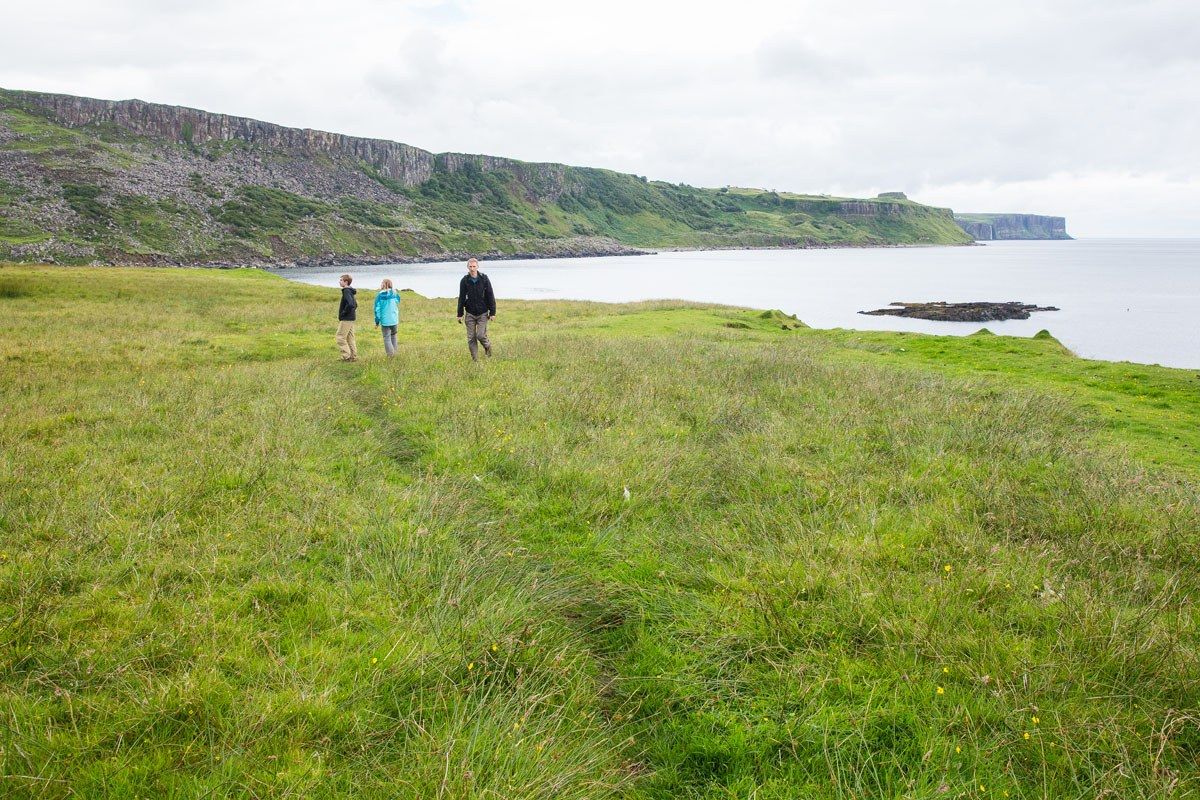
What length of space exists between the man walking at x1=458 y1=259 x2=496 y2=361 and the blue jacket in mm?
3406

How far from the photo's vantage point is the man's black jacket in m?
20.1

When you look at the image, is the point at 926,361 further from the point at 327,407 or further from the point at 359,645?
the point at 359,645

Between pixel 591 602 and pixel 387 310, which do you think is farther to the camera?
pixel 387 310

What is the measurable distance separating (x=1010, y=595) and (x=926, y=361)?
22.6 m

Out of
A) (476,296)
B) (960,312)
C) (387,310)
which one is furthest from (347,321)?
(960,312)

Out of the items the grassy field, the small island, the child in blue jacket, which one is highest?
the small island

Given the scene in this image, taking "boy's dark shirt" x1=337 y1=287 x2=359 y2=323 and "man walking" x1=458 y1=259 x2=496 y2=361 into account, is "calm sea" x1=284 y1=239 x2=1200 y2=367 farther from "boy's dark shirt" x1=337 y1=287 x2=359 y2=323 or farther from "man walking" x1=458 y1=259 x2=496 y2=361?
"boy's dark shirt" x1=337 y1=287 x2=359 y2=323

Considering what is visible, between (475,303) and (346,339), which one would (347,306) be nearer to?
(346,339)

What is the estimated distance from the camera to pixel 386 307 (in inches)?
892

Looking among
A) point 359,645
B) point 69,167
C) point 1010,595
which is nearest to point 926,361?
point 1010,595

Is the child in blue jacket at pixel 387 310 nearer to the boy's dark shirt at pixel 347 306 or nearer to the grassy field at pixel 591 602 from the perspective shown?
the boy's dark shirt at pixel 347 306

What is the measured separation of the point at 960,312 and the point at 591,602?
78.2 metres

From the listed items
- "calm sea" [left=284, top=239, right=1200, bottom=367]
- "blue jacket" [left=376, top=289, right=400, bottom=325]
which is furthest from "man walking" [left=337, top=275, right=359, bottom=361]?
"calm sea" [left=284, top=239, right=1200, bottom=367]

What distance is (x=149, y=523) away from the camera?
747 centimetres
